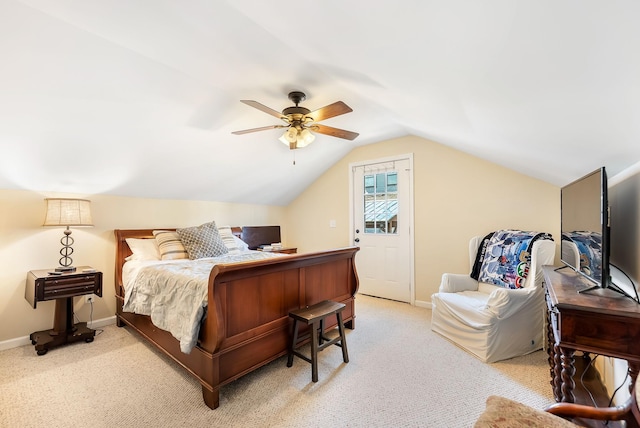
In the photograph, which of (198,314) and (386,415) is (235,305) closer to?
(198,314)

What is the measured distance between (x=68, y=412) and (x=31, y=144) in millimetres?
2079

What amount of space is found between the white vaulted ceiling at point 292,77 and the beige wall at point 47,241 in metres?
0.23

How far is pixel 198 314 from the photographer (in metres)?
1.90

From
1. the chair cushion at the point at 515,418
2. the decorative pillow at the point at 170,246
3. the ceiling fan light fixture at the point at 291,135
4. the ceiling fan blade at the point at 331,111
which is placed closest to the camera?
the chair cushion at the point at 515,418

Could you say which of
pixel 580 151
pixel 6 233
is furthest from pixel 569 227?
pixel 6 233

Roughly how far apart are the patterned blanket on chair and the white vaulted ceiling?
26.4 inches

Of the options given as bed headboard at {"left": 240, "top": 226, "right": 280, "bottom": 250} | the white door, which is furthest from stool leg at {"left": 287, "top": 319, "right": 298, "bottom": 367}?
bed headboard at {"left": 240, "top": 226, "right": 280, "bottom": 250}

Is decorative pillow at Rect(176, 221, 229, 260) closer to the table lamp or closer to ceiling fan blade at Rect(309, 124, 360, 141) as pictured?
the table lamp

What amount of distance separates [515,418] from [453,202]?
3.01m

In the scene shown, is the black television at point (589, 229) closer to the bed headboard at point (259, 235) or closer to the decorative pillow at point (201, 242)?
the decorative pillow at point (201, 242)

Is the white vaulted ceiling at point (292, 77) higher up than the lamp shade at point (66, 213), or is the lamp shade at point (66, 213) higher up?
the white vaulted ceiling at point (292, 77)

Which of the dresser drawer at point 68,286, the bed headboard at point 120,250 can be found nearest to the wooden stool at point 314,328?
the dresser drawer at point 68,286

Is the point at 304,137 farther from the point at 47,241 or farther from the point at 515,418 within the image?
the point at 47,241

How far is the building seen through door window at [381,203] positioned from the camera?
4129 millimetres
